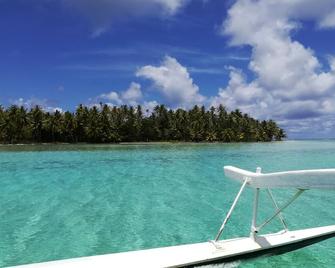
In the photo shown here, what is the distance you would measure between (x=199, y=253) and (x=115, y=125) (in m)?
87.9

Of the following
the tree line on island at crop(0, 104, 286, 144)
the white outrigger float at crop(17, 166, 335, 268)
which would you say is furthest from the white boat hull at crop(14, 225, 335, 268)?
the tree line on island at crop(0, 104, 286, 144)

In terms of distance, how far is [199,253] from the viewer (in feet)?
17.6

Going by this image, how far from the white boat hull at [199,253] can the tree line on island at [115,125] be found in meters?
84.8

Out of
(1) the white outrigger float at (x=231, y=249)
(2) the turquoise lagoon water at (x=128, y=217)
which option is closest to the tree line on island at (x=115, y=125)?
(2) the turquoise lagoon water at (x=128, y=217)

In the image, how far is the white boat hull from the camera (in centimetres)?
507

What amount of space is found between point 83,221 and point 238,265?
563 centimetres

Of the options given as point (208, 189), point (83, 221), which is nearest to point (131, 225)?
point (83, 221)

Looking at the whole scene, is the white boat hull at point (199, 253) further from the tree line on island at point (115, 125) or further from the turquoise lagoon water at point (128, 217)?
the tree line on island at point (115, 125)

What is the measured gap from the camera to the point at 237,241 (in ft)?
19.4

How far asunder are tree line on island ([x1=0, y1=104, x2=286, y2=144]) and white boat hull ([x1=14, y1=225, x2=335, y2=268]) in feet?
278

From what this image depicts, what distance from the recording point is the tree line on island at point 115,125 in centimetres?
8679

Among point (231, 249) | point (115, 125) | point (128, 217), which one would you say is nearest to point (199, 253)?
point (231, 249)

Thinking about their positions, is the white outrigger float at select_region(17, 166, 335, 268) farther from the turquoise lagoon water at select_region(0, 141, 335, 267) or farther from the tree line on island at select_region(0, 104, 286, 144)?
the tree line on island at select_region(0, 104, 286, 144)

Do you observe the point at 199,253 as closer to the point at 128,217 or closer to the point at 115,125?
the point at 128,217
